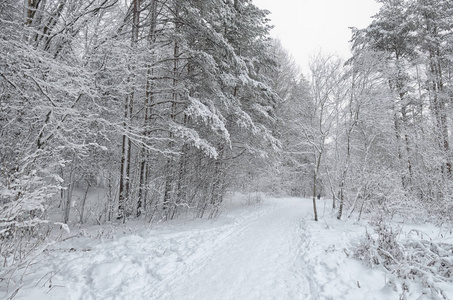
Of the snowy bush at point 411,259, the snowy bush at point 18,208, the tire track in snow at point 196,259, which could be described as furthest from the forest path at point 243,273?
the snowy bush at point 18,208

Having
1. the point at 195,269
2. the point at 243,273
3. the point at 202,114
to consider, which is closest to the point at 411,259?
the point at 243,273

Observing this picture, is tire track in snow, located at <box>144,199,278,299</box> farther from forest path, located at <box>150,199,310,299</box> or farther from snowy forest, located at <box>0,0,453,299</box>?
snowy forest, located at <box>0,0,453,299</box>

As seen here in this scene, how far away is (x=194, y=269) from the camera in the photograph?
13.2ft

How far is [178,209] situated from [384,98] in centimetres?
895

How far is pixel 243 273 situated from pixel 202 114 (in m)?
4.47

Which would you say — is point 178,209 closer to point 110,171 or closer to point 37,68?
point 110,171

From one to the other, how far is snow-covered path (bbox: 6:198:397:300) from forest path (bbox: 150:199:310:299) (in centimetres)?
2

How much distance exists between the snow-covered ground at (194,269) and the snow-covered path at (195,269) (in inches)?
0.5

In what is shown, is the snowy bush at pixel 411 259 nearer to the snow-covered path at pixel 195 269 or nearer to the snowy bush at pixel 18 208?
the snow-covered path at pixel 195 269

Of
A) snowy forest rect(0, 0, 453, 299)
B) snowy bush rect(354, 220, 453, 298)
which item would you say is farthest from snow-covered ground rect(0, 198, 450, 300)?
snowy forest rect(0, 0, 453, 299)

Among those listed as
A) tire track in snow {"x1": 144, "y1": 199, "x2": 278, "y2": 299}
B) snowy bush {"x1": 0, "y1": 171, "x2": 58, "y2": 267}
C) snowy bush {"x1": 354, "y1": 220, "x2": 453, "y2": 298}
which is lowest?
tire track in snow {"x1": 144, "y1": 199, "x2": 278, "y2": 299}

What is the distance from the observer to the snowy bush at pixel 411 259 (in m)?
3.04

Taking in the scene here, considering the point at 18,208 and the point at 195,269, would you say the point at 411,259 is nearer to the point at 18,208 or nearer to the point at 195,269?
the point at 195,269

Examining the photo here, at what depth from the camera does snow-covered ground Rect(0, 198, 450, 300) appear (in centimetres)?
310
